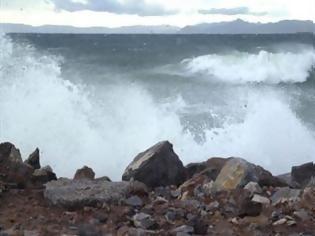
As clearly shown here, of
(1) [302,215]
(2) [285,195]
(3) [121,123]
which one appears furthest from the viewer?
Answer: (3) [121,123]

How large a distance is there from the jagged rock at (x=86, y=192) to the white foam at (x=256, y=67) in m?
13.6

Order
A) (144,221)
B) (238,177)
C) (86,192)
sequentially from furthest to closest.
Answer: (238,177), (86,192), (144,221)

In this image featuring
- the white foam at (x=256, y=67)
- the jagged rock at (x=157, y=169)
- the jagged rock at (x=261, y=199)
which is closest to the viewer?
the jagged rock at (x=261, y=199)

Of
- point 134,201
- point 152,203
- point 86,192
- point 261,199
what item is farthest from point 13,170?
point 261,199

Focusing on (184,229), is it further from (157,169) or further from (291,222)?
(157,169)

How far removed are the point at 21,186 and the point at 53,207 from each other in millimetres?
475

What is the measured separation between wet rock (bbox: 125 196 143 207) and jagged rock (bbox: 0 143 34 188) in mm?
806

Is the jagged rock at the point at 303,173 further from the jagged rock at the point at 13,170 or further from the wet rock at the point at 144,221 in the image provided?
the jagged rock at the point at 13,170

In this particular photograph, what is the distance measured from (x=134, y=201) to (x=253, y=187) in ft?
3.12

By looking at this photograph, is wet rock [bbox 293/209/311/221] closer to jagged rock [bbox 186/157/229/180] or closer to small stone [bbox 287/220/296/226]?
small stone [bbox 287/220/296/226]

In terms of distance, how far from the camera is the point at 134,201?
424cm

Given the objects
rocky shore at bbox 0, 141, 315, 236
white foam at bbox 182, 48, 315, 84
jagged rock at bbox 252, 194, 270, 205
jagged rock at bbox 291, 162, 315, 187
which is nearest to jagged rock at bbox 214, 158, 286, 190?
rocky shore at bbox 0, 141, 315, 236

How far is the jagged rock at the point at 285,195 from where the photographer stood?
14.3 feet

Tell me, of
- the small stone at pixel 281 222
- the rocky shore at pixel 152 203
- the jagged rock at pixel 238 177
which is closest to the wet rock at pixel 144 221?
the rocky shore at pixel 152 203
